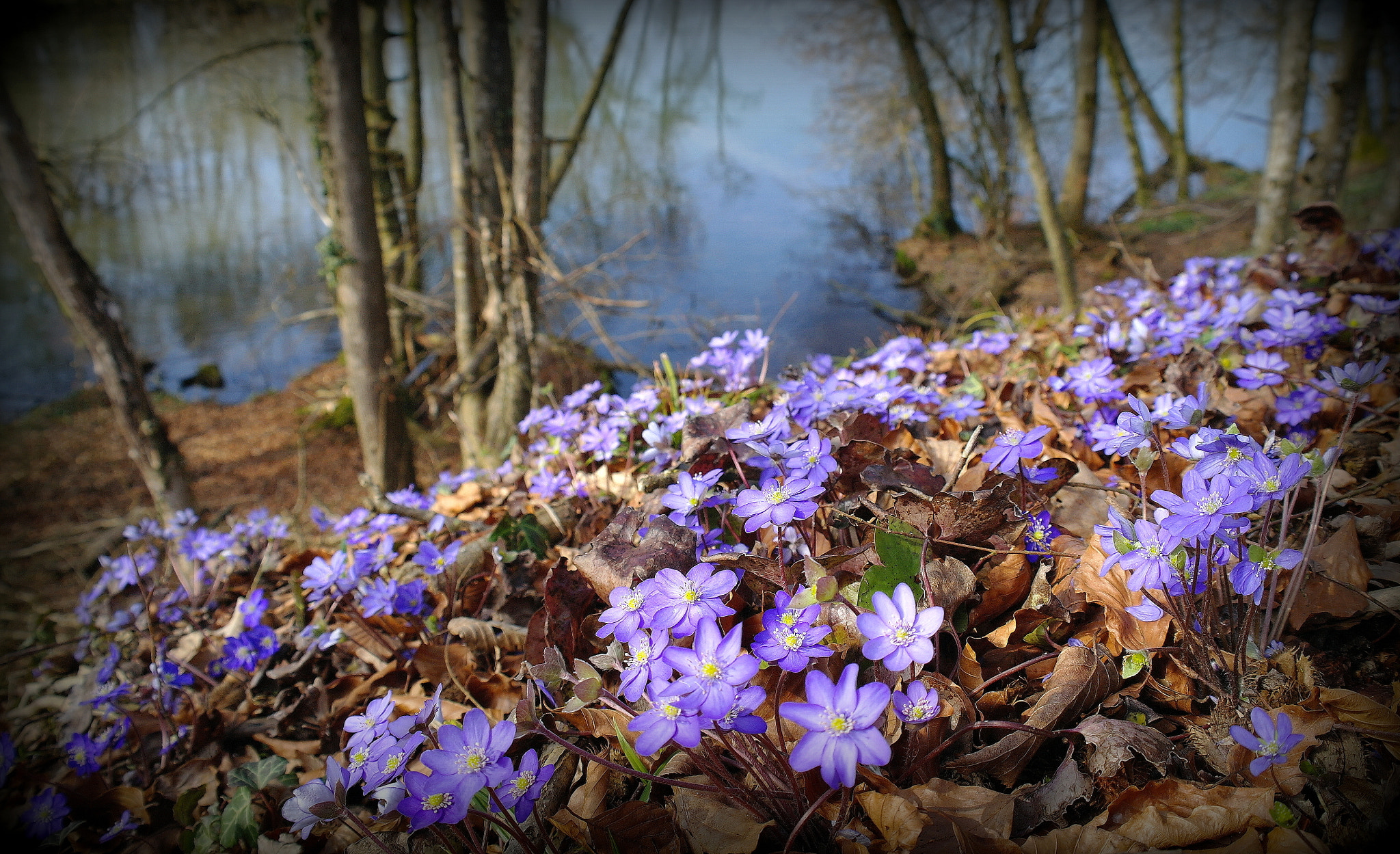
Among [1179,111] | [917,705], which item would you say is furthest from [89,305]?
[1179,111]

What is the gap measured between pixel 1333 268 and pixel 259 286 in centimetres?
1138

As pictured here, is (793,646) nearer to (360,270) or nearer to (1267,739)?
(1267,739)

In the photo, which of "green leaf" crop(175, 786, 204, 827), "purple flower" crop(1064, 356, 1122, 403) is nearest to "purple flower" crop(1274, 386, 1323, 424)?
"purple flower" crop(1064, 356, 1122, 403)

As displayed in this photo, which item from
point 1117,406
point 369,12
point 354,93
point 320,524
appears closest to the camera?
point 1117,406

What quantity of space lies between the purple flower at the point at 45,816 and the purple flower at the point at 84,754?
6cm

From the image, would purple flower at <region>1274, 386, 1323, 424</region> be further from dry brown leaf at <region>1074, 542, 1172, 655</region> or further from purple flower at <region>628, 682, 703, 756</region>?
purple flower at <region>628, 682, 703, 756</region>

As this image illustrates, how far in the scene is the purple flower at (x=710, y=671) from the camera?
0.61m

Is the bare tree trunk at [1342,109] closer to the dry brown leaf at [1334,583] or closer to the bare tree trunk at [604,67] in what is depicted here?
the dry brown leaf at [1334,583]

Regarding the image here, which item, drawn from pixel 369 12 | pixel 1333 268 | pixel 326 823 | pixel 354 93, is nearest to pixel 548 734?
pixel 326 823

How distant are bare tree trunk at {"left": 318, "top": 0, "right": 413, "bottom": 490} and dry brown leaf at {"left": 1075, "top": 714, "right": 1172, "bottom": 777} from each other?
4.25 metres

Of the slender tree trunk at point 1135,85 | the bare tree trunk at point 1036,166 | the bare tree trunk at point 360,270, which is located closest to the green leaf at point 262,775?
the bare tree trunk at point 360,270

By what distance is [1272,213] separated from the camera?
3.72 meters

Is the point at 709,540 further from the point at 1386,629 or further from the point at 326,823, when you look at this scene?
the point at 1386,629

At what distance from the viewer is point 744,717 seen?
0.63 meters
